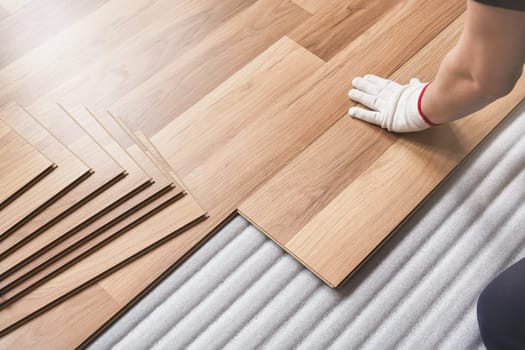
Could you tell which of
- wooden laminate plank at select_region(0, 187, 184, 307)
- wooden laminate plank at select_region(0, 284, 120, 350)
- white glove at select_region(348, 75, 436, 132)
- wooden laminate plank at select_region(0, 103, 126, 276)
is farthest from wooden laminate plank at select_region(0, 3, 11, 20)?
white glove at select_region(348, 75, 436, 132)

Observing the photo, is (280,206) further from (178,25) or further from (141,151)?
(178,25)

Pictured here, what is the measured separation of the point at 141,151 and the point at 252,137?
0.28m

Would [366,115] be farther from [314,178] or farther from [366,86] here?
[314,178]

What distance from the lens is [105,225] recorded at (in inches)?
49.5

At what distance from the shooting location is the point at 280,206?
1319 mm

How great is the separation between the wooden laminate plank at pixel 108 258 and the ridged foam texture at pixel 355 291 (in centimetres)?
9

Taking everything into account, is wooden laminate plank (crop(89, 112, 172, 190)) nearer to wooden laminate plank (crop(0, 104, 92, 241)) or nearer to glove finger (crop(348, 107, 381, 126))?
wooden laminate plank (crop(0, 104, 92, 241))

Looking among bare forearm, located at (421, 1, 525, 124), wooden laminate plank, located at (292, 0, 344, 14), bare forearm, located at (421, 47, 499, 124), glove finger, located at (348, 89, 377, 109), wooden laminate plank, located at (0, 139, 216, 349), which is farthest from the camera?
wooden laminate plank, located at (292, 0, 344, 14)

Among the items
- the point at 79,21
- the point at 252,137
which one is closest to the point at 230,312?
the point at 252,137

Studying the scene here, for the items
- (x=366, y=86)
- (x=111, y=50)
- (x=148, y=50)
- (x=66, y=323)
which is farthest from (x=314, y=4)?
(x=66, y=323)

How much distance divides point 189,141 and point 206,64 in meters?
0.27

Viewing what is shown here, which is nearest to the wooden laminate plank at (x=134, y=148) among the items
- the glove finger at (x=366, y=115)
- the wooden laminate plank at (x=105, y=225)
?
the wooden laminate plank at (x=105, y=225)

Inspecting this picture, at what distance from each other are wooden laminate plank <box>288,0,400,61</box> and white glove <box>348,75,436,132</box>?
0.55 ft

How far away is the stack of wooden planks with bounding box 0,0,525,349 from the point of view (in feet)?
4.05
